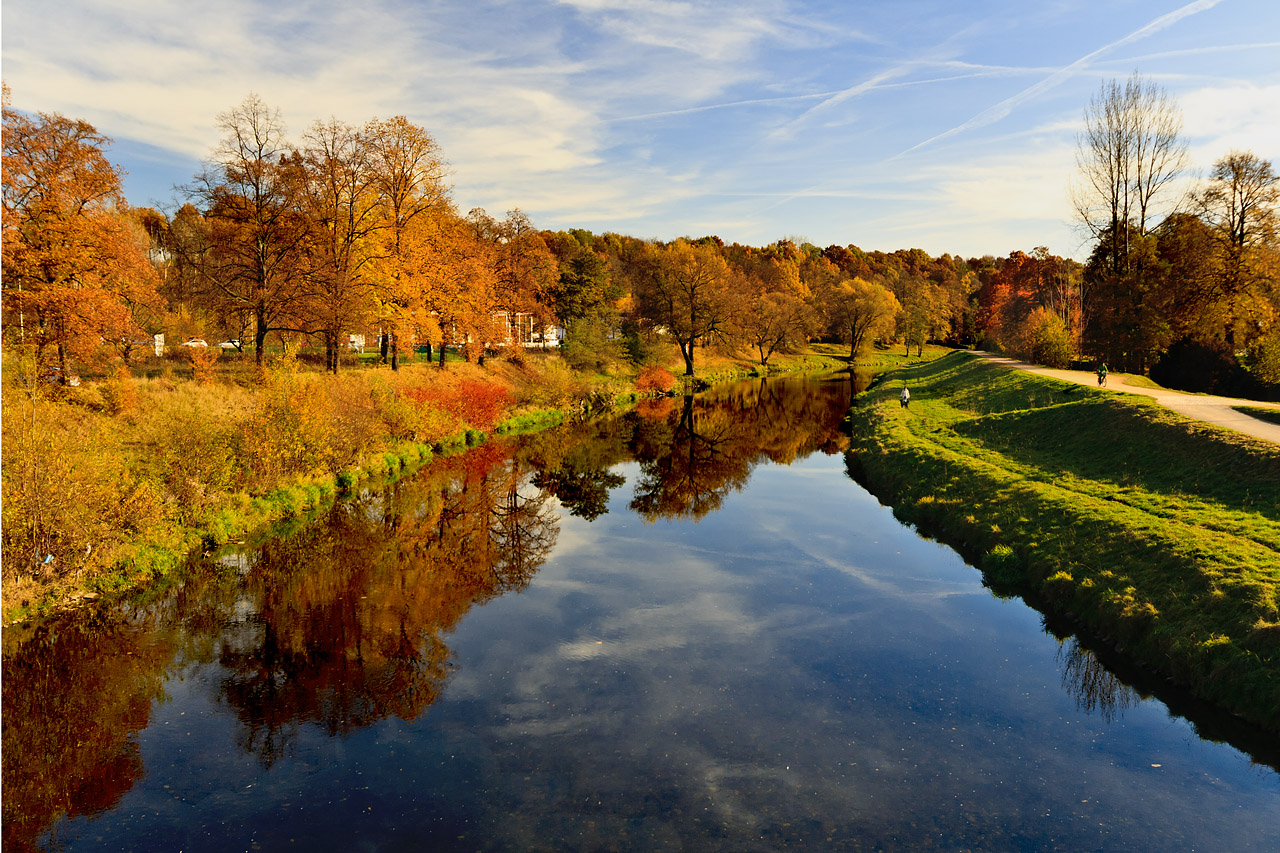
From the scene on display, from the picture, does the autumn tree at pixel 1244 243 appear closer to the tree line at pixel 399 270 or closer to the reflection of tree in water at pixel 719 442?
the tree line at pixel 399 270

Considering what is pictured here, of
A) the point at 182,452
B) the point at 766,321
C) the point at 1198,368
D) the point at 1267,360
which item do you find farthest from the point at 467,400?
the point at 766,321

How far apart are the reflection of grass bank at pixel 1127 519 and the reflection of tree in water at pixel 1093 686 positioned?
0.80 metres

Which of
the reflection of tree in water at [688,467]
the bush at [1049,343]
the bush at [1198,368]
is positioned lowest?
the reflection of tree in water at [688,467]

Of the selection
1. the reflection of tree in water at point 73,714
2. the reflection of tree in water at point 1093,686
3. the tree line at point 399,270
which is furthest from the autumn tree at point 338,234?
the reflection of tree in water at point 1093,686

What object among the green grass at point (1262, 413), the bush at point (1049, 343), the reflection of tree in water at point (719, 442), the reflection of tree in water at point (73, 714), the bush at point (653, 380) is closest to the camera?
the reflection of tree in water at point (73, 714)

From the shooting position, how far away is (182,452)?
21828mm

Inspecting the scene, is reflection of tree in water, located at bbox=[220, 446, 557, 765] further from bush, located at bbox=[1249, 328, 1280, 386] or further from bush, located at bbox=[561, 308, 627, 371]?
bush, located at bbox=[1249, 328, 1280, 386]

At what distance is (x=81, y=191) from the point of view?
91.0ft

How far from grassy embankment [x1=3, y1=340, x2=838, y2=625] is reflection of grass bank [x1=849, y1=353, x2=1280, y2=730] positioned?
2189 cm

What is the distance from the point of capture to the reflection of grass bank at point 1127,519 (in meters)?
13.0

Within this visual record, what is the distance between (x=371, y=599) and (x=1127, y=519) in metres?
19.2

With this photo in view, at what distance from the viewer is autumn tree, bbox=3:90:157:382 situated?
26.3 meters

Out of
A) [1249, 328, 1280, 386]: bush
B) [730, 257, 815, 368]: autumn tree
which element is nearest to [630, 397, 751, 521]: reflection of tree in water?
[1249, 328, 1280, 386]: bush

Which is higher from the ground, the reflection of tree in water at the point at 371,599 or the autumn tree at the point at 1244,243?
the autumn tree at the point at 1244,243
